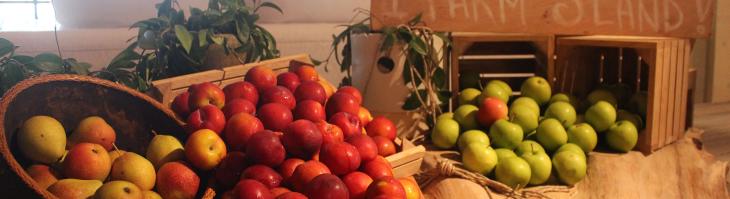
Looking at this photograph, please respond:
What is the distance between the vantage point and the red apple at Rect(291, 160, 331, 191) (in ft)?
2.72

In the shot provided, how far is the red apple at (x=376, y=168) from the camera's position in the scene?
2.93 feet

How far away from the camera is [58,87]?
35.7 inches

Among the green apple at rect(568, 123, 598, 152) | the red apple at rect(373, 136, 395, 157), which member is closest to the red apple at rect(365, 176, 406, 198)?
the red apple at rect(373, 136, 395, 157)

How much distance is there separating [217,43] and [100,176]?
1.51 feet

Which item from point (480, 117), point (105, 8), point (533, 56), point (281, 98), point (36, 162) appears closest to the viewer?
point (36, 162)

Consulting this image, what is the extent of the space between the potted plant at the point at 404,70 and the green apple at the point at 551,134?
9.0 inches

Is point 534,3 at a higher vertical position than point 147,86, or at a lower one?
higher

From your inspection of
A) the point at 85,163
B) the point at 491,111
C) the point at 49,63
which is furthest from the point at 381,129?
the point at 49,63

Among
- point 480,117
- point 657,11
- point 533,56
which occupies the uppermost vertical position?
point 657,11

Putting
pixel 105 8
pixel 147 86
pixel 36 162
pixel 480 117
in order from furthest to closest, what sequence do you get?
pixel 105 8 → pixel 480 117 → pixel 147 86 → pixel 36 162

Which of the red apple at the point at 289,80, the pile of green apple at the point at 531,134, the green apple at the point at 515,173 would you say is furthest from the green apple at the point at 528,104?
the red apple at the point at 289,80

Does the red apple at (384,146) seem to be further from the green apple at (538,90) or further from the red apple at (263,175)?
the green apple at (538,90)

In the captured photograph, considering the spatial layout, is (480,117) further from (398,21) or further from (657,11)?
(657,11)

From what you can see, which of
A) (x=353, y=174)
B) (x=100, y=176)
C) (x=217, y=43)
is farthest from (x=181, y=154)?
(x=217, y=43)
